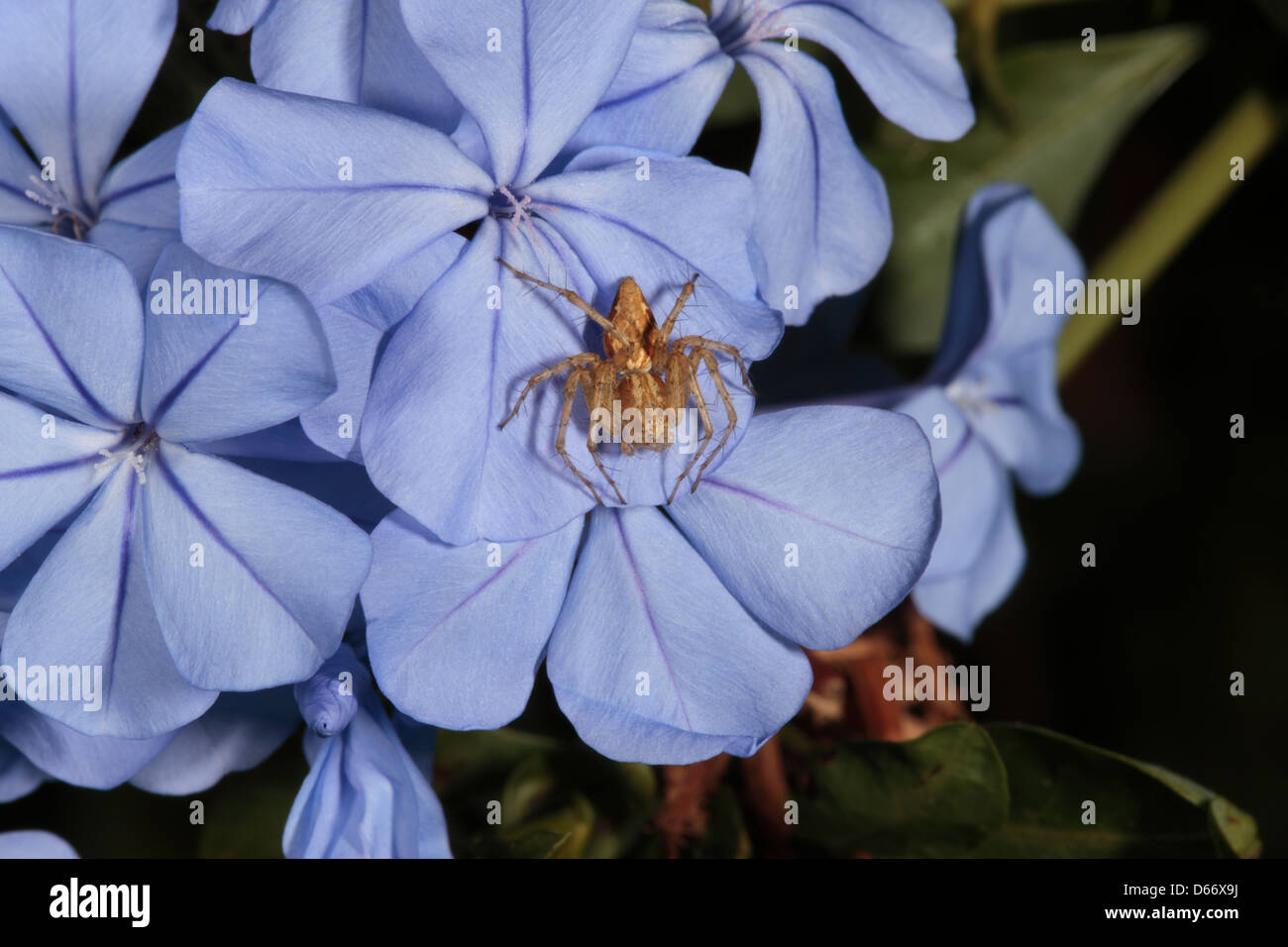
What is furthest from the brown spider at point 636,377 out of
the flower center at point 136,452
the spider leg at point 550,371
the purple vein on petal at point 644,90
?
the flower center at point 136,452

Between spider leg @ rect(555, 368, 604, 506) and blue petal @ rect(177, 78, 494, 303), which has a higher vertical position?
blue petal @ rect(177, 78, 494, 303)

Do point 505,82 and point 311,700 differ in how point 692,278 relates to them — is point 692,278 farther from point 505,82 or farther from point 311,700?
point 311,700

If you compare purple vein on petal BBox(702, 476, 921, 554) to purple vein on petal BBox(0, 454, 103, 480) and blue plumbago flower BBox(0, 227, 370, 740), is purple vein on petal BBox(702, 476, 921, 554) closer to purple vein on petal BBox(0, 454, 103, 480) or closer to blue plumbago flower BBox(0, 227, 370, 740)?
blue plumbago flower BBox(0, 227, 370, 740)

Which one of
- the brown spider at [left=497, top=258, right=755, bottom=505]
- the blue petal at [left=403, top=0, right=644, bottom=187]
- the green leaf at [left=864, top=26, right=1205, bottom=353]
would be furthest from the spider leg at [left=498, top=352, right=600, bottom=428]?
the green leaf at [left=864, top=26, right=1205, bottom=353]

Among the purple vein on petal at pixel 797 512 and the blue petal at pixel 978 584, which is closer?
the purple vein on petal at pixel 797 512

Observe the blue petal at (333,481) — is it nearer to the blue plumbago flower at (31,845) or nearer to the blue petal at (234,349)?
the blue petal at (234,349)

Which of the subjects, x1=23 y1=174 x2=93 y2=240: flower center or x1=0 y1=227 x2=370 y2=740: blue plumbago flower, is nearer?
x1=0 y1=227 x2=370 y2=740: blue plumbago flower
